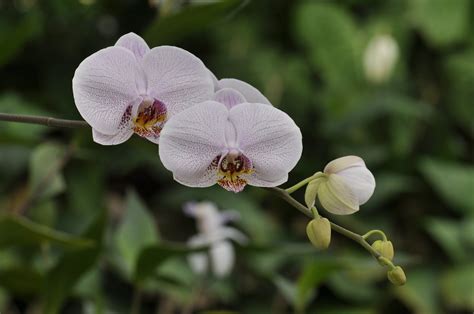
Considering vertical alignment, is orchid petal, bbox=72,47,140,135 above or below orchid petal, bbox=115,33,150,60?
below

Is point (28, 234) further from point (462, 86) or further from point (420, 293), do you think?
point (462, 86)

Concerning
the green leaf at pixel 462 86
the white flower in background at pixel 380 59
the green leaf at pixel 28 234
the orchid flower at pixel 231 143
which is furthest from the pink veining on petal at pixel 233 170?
the green leaf at pixel 462 86

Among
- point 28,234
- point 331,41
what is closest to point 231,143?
point 28,234

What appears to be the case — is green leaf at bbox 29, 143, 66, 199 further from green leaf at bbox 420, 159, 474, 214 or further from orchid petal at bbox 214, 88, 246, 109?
green leaf at bbox 420, 159, 474, 214

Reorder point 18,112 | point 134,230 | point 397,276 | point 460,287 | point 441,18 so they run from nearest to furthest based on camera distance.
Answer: point 397,276, point 134,230, point 18,112, point 460,287, point 441,18

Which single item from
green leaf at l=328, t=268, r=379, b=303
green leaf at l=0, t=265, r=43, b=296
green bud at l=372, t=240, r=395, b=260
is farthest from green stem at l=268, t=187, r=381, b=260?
green leaf at l=328, t=268, r=379, b=303

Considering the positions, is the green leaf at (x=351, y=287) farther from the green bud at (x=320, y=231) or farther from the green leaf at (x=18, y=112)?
the green bud at (x=320, y=231)
